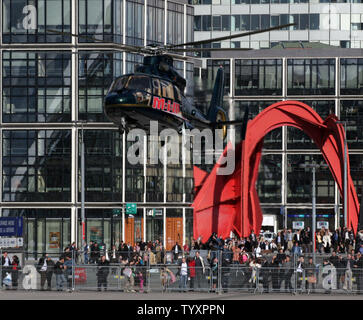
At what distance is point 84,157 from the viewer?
261ft

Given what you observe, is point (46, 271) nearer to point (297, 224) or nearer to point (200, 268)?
point (200, 268)

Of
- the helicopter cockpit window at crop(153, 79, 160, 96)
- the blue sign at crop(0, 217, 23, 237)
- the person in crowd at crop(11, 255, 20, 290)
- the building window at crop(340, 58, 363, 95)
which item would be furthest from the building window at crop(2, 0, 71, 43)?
the person in crowd at crop(11, 255, 20, 290)

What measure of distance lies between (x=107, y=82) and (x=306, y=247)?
111ft

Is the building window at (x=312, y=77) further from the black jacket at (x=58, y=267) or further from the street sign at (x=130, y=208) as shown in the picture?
the black jacket at (x=58, y=267)

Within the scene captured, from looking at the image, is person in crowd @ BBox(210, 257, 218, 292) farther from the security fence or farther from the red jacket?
the red jacket

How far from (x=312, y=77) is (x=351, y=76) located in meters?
3.78

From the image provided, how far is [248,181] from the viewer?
58.7 m

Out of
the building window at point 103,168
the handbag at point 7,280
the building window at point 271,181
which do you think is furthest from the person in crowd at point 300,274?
the building window at point 271,181

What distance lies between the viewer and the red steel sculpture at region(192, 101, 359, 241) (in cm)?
5720

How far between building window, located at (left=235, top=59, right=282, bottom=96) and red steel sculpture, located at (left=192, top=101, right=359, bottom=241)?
1580 inches

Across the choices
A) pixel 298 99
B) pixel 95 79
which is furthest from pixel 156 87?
pixel 298 99

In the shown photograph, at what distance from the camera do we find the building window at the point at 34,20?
78.9m

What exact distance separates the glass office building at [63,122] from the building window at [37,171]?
0.08 meters
